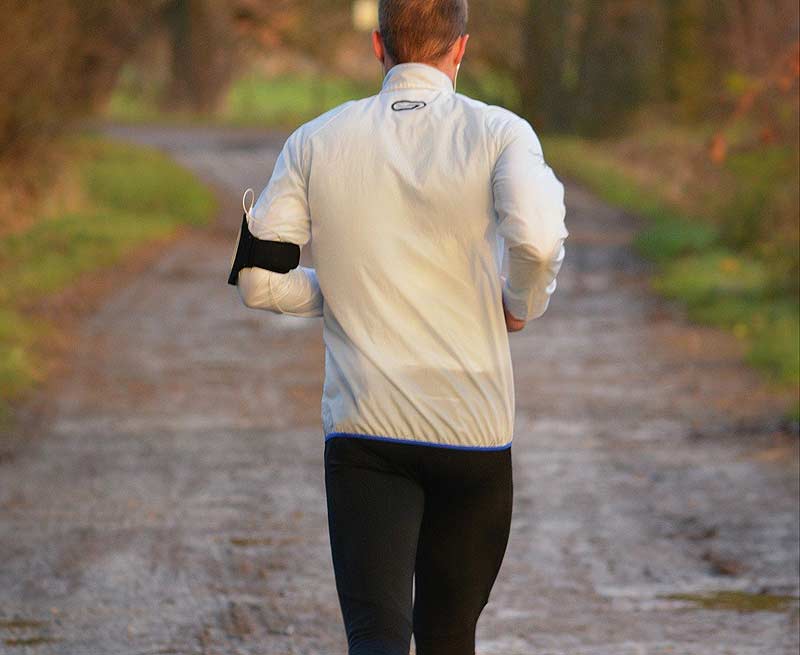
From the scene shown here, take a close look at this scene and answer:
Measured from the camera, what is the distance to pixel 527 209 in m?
3.13

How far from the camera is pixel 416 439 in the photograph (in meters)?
3.30

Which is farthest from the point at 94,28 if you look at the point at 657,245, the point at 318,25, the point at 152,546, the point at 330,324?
the point at 318,25

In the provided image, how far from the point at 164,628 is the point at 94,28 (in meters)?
15.2

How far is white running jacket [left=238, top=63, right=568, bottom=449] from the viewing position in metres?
3.24

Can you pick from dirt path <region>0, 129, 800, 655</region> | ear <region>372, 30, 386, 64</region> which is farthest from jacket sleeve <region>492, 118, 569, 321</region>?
dirt path <region>0, 129, 800, 655</region>

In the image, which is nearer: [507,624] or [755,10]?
[507,624]

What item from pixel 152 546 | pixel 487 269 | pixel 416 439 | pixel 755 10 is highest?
pixel 755 10

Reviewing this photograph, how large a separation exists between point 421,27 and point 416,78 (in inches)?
4.0

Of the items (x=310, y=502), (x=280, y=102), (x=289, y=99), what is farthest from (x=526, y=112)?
(x=310, y=502)

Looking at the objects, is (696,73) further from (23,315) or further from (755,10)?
(23,315)

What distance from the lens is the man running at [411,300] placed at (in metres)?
3.25

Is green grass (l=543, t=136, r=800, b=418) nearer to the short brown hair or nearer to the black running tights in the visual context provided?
the black running tights

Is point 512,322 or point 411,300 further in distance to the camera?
point 512,322

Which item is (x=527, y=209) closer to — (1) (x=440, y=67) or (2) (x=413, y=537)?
(1) (x=440, y=67)
